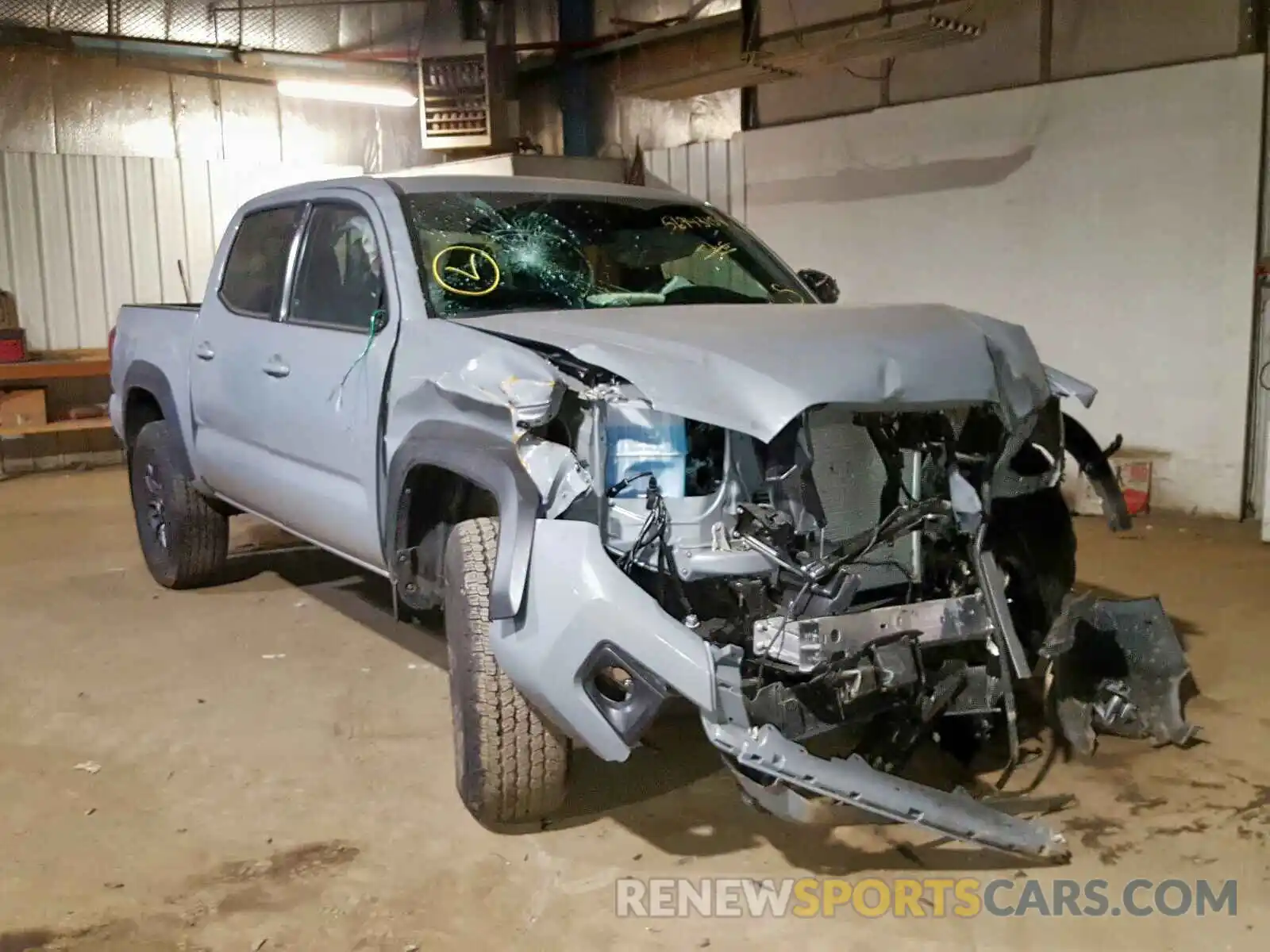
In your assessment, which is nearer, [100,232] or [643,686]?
[643,686]

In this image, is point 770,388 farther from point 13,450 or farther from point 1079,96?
point 13,450

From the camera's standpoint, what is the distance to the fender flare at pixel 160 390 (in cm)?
507

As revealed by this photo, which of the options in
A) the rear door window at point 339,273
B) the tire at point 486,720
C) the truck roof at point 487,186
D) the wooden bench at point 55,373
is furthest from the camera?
the wooden bench at point 55,373

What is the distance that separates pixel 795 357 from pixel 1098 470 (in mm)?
1411

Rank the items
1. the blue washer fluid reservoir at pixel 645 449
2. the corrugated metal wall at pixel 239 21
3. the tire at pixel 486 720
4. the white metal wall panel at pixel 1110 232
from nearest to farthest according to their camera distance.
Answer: the blue washer fluid reservoir at pixel 645 449, the tire at pixel 486 720, the white metal wall panel at pixel 1110 232, the corrugated metal wall at pixel 239 21

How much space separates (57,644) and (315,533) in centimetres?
157

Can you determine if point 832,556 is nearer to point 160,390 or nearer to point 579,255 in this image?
point 579,255

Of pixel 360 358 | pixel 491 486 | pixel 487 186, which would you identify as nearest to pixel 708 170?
pixel 487 186

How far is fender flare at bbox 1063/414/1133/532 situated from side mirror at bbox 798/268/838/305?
1055mm

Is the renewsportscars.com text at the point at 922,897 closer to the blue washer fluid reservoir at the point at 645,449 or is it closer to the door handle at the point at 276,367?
the blue washer fluid reservoir at the point at 645,449

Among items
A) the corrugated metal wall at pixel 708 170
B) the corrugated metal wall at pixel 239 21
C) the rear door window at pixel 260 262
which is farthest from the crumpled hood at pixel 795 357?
the corrugated metal wall at pixel 239 21

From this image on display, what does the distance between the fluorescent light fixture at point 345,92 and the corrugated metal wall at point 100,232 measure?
1.02 metres

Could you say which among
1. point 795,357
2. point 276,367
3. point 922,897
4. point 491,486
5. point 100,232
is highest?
point 100,232

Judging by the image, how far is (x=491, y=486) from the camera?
113 inches
